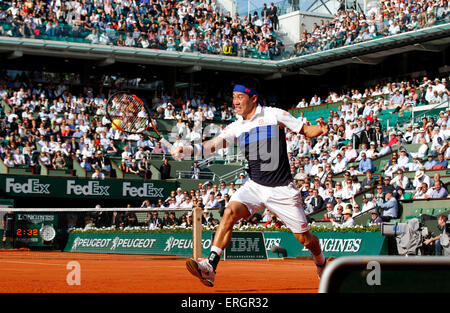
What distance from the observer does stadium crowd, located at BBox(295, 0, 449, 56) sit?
2772 cm

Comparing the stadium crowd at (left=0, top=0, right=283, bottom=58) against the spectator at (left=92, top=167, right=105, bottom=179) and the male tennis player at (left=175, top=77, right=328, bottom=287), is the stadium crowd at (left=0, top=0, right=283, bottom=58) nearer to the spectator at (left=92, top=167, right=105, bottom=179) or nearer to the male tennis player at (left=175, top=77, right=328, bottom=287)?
the spectator at (left=92, top=167, right=105, bottom=179)

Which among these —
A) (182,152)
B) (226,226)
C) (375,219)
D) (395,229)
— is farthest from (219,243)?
(375,219)

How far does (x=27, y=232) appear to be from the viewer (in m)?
19.1

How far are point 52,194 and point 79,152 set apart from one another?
2101mm

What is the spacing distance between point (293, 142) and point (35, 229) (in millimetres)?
11072

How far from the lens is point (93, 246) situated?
A: 18750 millimetres

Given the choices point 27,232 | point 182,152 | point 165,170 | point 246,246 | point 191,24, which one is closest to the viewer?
point 182,152

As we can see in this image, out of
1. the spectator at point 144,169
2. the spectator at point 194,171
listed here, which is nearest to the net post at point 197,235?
the spectator at point 144,169

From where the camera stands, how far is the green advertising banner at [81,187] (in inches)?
990

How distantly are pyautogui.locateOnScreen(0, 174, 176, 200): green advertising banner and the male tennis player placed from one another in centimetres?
1884

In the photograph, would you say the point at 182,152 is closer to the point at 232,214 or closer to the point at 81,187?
the point at 232,214

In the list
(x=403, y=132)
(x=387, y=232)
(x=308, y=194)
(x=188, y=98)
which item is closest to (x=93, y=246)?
(x=308, y=194)
